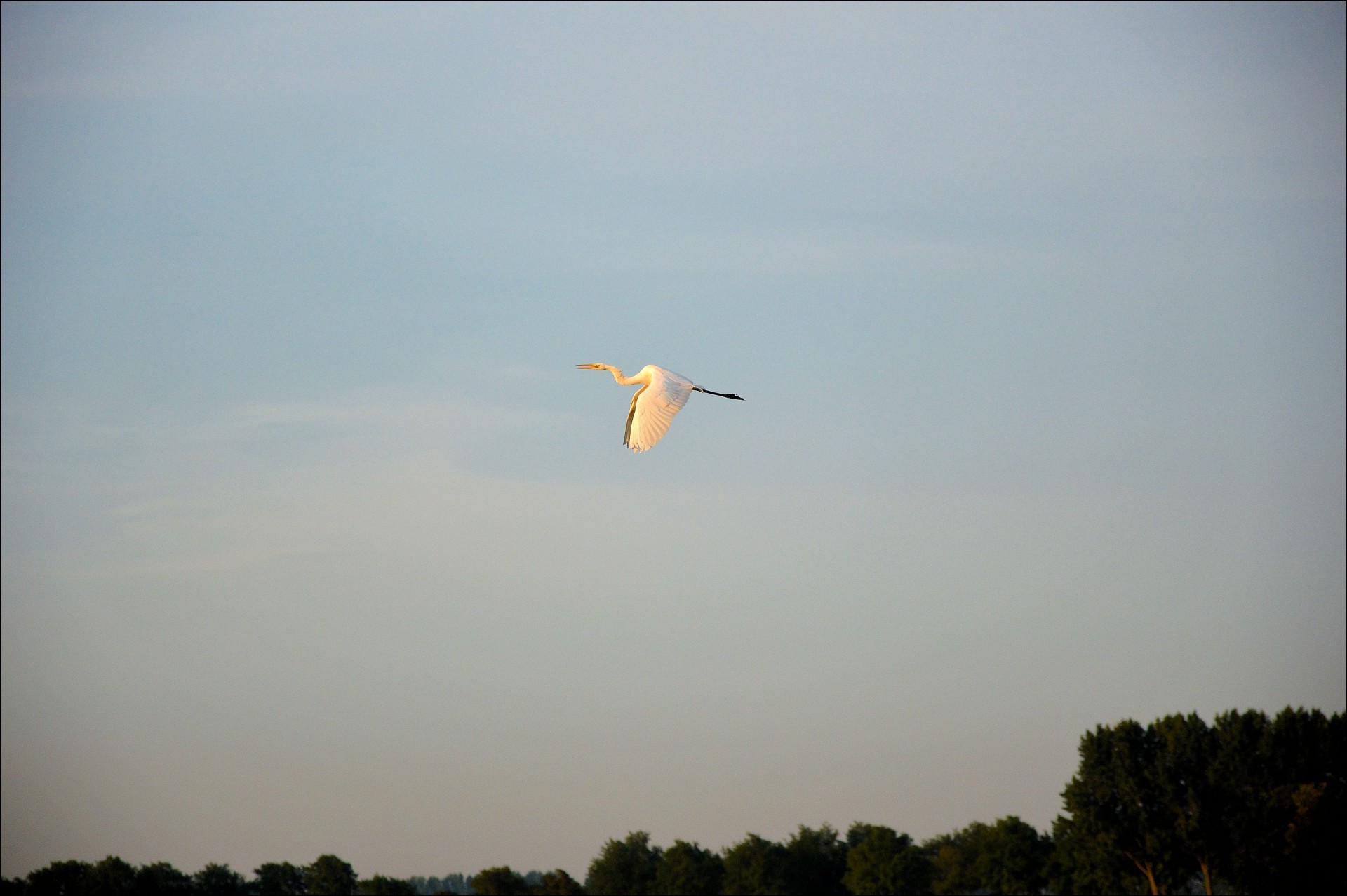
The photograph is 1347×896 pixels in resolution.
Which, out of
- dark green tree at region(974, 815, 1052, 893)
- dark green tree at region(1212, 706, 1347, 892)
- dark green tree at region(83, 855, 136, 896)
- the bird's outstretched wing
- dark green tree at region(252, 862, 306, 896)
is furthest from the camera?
dark green tree at region(252, 862, 306, 896)

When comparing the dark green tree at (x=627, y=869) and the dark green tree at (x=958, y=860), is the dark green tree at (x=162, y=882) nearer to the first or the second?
the dark green tree at (x=627, y=869)

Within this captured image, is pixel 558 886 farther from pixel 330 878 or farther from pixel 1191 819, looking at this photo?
pixel 1191 819

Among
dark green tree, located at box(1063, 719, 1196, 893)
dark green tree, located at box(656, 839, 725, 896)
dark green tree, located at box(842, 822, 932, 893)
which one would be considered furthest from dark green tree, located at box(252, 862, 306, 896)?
dark green tree, located at box(1063, 719, 1196, 893)

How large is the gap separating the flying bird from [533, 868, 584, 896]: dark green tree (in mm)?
73732

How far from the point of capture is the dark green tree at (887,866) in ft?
292

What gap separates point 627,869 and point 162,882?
31912 mm

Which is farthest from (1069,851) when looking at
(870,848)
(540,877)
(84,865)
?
(84,865)

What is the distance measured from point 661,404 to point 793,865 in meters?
77.2

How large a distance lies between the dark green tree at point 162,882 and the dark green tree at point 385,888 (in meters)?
12.1

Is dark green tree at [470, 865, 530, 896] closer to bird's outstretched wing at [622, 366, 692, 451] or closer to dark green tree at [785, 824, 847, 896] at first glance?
dark green tree at [785, 824, 847, 896]

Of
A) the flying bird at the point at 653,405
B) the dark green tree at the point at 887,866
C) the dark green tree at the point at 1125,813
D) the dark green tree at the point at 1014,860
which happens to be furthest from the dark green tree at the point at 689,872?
the flying bird at the point at 653,405

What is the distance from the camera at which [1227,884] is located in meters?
66.2

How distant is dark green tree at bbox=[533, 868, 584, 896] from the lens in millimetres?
94188

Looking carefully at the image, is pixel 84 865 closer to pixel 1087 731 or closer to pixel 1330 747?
pixel 1087 731
